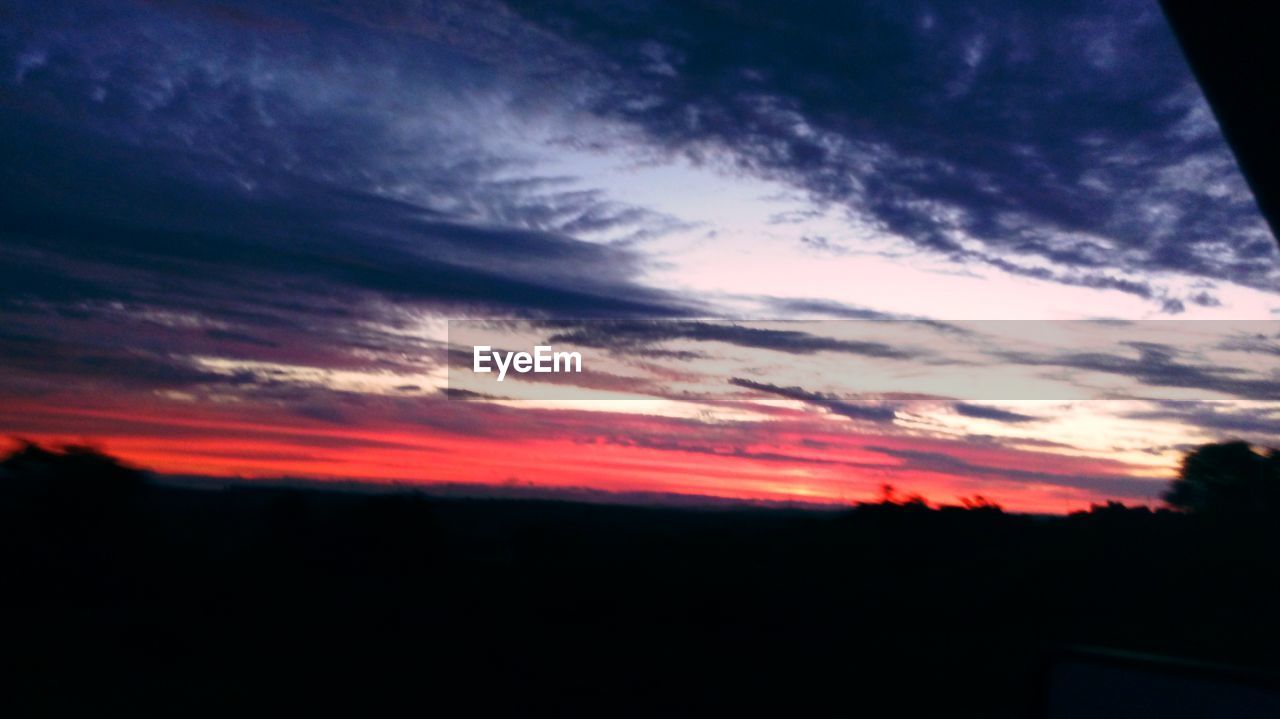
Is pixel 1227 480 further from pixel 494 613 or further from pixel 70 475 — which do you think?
pixel 70 475

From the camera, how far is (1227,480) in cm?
3031

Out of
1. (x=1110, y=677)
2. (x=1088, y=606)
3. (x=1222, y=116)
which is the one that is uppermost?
(x=1222, y=116)

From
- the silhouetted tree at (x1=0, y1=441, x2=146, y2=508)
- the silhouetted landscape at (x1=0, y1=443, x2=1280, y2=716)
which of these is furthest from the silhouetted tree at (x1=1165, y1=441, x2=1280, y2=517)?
the silhouetted tree at (x1=0, y1=441, x2=146, y2=508)

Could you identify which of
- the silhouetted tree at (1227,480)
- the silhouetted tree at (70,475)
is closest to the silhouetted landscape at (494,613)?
the silhouetted tree at (70,475)

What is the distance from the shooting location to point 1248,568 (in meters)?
16.9

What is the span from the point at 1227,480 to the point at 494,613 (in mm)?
30707

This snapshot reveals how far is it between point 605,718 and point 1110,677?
5.67 meters

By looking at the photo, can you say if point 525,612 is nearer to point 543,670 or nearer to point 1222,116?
point 543,670

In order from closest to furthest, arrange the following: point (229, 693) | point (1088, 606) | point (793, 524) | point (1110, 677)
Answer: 1. point (1110, 677)
2. point (229, 693)
3. point (1088, 606)
4. point (793, 524)

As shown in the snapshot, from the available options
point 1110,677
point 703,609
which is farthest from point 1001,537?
point 1110,677

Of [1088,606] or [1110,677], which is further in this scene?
[1088,606]

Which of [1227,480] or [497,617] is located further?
[1227,480]

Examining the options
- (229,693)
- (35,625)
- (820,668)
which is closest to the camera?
(229,693)

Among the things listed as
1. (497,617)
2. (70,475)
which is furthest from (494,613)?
(70,475)
